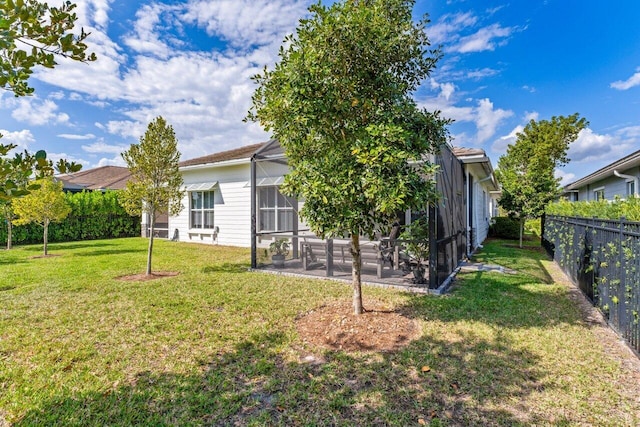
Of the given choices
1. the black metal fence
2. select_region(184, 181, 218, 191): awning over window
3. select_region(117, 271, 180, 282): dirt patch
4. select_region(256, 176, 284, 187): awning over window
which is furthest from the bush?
select_region(117, 271, 180, 282): dirt patch

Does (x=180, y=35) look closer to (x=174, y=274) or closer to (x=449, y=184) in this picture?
(x=174, y=274)

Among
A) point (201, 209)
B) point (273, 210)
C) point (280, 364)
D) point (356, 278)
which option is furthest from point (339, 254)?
point (201, 209)

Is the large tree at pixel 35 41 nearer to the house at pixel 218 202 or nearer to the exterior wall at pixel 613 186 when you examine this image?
the house at pixel 218 202

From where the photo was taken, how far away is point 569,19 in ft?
32.2

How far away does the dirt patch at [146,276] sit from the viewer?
7.36 meters

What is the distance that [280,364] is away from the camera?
3432 mm

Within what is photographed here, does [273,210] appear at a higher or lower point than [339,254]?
higher

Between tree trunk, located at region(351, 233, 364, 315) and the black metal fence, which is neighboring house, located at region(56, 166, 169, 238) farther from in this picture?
the black metal fence

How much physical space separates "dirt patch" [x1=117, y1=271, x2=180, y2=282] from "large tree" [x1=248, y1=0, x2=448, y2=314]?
16.1 ft

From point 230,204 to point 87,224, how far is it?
28.8 ft

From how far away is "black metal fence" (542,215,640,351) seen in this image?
3.65m

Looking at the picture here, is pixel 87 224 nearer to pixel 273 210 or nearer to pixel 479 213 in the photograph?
A: pixel 273 210

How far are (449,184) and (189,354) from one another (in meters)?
6.52

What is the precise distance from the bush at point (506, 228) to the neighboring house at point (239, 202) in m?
5.25
